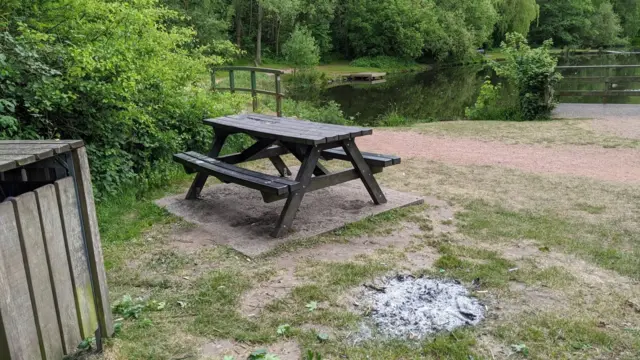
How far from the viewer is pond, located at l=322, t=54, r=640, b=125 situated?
17767 millimetres

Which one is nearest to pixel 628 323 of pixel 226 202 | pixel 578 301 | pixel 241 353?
pixel 578 301

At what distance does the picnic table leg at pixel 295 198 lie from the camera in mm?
4906

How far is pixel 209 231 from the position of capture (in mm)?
5113

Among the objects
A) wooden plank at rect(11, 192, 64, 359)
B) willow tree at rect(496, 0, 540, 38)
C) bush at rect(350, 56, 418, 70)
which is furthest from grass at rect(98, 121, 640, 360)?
willow tree at rect(496, 0, 540, 38)

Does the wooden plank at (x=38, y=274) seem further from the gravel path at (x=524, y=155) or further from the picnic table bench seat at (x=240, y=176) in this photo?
the gravel path at (x=524, y=155)

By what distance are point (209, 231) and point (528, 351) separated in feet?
9.83

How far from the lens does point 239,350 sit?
3135mm

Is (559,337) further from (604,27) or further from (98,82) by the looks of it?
(604,27)

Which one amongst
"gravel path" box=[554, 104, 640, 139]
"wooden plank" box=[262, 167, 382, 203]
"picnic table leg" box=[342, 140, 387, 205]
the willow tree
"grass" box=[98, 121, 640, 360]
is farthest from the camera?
the willow tree

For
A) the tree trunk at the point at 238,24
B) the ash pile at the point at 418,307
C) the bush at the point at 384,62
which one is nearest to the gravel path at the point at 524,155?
the ash pile at the point at 418,307

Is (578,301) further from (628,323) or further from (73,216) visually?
(73,216)

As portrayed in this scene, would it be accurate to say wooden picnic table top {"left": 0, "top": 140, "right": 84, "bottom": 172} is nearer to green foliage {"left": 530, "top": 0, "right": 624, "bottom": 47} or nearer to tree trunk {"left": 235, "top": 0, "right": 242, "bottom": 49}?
tree trunk {"left": 235, "top": 0, "right": 242, "bottom": 49}

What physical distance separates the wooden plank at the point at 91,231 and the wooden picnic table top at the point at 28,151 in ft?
0.39

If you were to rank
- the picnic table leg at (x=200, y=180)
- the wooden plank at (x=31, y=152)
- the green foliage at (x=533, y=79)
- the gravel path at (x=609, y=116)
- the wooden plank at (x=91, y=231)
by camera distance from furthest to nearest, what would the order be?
1. the green foliage at (x=533, y=79)
2. the gravel path at (x=609, y=116)
3. the picnic table leg at (x=200, y=180)
4. the wooden plank at (x=91, y=231)
5. the wooden plank at (x=31, y=152)
